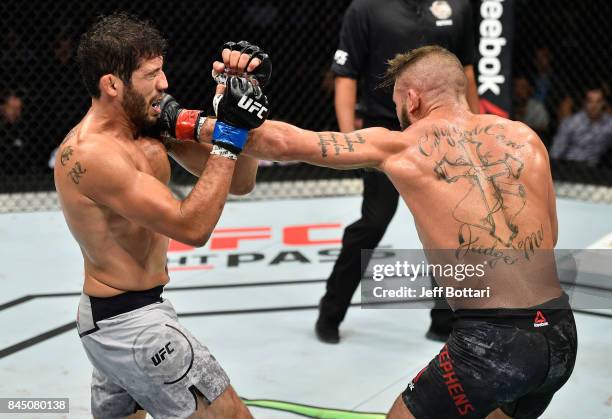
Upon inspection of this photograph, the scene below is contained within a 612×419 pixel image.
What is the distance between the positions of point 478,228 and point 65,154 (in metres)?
1.10

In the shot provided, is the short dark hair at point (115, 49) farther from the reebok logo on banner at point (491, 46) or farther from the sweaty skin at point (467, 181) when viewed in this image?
the reebok logo on banner at point (491, 46)

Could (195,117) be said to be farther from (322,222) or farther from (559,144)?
(559,144)

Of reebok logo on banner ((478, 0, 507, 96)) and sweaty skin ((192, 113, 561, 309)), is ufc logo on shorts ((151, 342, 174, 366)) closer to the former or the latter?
sweaty skin ((192, 113, 561, 309))

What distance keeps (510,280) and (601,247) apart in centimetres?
261

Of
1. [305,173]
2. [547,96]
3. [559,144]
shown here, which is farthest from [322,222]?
[547,96]

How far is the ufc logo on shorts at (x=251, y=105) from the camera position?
7.32 feet

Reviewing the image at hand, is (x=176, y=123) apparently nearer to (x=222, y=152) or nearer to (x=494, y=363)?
(x=222, y=152)

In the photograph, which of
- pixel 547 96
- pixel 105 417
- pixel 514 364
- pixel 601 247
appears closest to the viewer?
pixel 514 364

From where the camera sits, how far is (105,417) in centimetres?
237

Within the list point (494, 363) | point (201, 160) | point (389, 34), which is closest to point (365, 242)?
point (389, 34)

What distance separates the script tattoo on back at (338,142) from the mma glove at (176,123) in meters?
0.35

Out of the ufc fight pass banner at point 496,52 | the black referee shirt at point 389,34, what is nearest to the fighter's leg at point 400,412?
the black referee shirt at point 389,34

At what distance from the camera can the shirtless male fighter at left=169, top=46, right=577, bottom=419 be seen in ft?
7.26

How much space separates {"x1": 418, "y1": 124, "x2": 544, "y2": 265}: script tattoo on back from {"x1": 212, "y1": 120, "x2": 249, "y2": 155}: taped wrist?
19.5 inches
